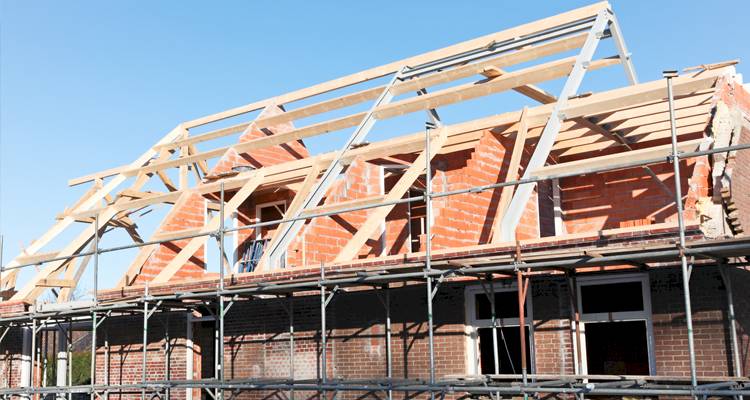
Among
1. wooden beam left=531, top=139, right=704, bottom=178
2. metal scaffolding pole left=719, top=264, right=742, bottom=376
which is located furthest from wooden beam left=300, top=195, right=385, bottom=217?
metal scaffolding pole left=719, top=264, right=742, bottom=376

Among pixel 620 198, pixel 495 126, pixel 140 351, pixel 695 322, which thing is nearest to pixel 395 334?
pixel 495 126

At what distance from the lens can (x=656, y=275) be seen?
11.8 meters

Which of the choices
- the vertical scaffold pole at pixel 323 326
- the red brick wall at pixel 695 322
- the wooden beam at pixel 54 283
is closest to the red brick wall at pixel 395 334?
the red brick wall at pixel 695 322

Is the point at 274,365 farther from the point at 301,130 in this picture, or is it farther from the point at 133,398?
the point at 301,130

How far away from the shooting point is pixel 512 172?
14.0 meters

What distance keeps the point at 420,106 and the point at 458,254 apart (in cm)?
462

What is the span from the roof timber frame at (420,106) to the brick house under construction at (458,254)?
48mm

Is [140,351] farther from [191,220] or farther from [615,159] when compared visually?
[615,159]

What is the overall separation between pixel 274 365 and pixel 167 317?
3.18m

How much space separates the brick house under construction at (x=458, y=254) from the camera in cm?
1155

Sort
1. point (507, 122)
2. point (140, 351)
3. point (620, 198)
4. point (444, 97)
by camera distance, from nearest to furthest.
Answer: point (507, 122) → point (620, 198) → point (444, 97) → point (140, 351)

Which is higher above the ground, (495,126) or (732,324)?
(495,126)

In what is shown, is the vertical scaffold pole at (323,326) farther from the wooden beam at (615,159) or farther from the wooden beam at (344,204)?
the wooden beam at (615,159)

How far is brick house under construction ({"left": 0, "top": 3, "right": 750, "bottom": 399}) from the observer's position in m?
11.5
